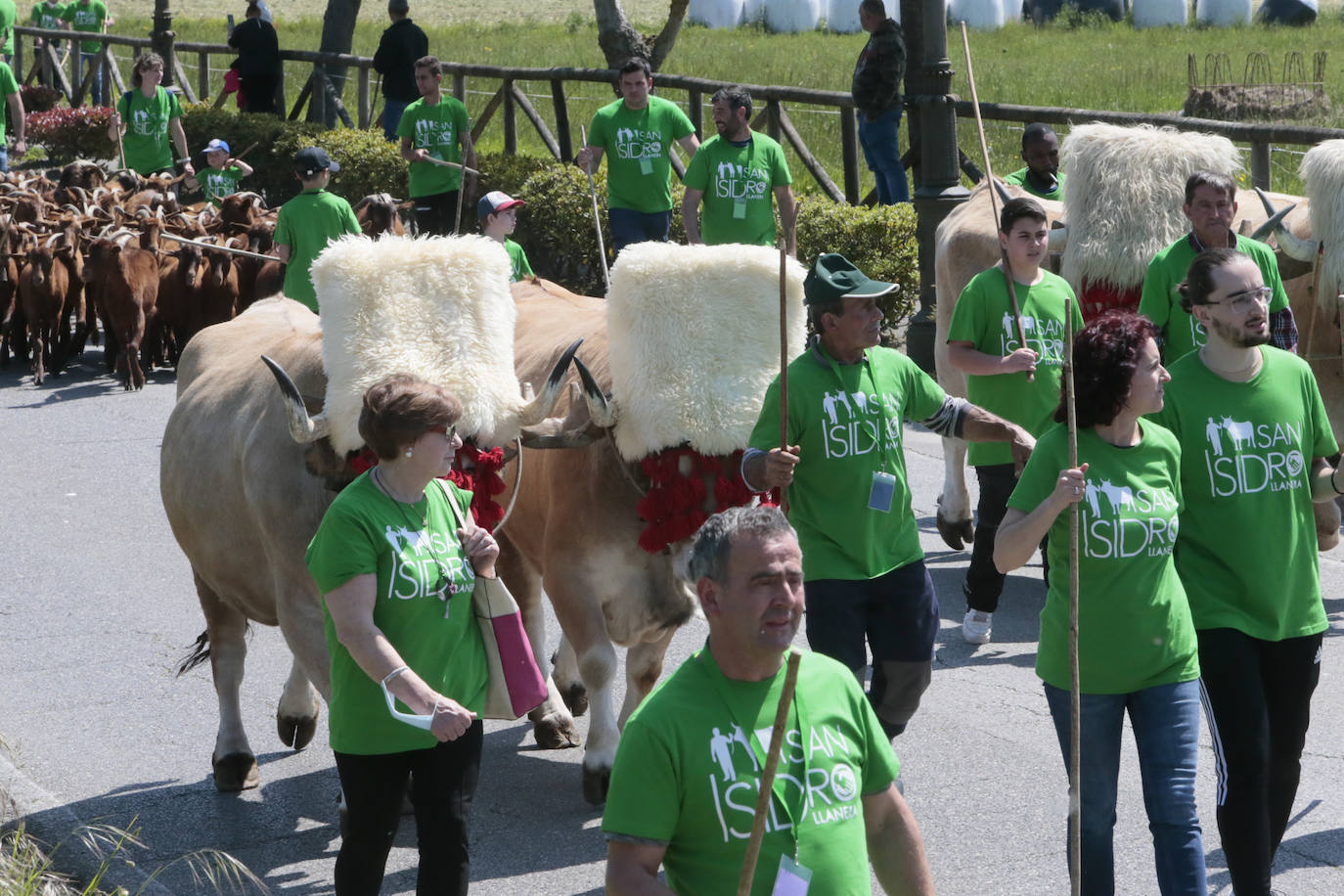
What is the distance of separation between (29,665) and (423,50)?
1315 centimetres

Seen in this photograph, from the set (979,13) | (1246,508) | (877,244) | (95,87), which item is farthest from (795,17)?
(1246,508)

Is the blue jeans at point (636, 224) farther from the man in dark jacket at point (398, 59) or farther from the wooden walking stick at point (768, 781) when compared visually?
the wooden walking stick at point (768, 781)

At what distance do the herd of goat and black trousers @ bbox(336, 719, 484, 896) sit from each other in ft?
33.5

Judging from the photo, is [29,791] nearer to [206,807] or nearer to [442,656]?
[206,807]

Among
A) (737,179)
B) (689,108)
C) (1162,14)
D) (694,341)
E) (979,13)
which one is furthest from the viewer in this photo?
(979,13)

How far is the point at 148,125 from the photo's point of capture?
20062 millimetres

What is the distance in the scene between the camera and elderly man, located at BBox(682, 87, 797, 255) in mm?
11391

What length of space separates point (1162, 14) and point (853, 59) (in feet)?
41.4

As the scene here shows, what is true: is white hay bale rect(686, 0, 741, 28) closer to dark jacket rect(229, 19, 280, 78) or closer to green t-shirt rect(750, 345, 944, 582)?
dark jacket rect(229, 19, 280, 78)

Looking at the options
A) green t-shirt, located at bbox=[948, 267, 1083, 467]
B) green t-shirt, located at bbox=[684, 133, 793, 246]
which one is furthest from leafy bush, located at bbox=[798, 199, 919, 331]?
green t-shirt, located at bbox=[948, 267, 1083, 467]

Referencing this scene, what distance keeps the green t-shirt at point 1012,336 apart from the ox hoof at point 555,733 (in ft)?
7.17

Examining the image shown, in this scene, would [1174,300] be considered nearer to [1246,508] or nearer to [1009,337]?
[1009,337]

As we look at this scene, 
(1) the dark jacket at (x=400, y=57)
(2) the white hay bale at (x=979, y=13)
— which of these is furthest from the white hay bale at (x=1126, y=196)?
(2) the white hay bale at (x=979, y=13)

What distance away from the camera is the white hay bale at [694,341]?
5938mm
